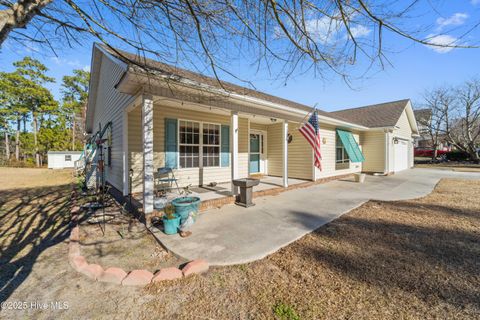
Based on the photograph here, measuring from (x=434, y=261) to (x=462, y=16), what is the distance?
2.81 m

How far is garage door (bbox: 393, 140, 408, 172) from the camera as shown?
13758mm

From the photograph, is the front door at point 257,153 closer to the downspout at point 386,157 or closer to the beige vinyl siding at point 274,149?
the beige vinyl siding at point 274,149

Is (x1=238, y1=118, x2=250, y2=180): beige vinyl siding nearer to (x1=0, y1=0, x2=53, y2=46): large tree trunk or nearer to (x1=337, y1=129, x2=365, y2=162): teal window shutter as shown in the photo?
(x1=337, y1=129, x2=365, y2=162): teal window shutter

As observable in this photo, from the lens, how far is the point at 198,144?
23.0 feet

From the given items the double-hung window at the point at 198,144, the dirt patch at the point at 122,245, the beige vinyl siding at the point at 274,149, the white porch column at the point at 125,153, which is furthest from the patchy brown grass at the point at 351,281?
the beige vinyl siding at the point at 274,149

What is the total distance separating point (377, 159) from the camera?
12.4 meters

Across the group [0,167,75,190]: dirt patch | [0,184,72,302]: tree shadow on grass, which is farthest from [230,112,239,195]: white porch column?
[0,167,75,190]: dirt patch

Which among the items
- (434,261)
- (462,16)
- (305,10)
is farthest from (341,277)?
(305,10)

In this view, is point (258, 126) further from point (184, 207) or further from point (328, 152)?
point (184, 207)

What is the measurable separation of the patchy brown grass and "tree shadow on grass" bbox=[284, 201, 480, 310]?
11 millimetres

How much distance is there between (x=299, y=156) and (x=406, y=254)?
21.3 feet

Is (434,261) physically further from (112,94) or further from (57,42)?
(112,94)

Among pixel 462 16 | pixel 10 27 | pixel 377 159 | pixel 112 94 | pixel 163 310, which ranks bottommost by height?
pixel 163 310

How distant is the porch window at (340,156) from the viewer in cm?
1048
